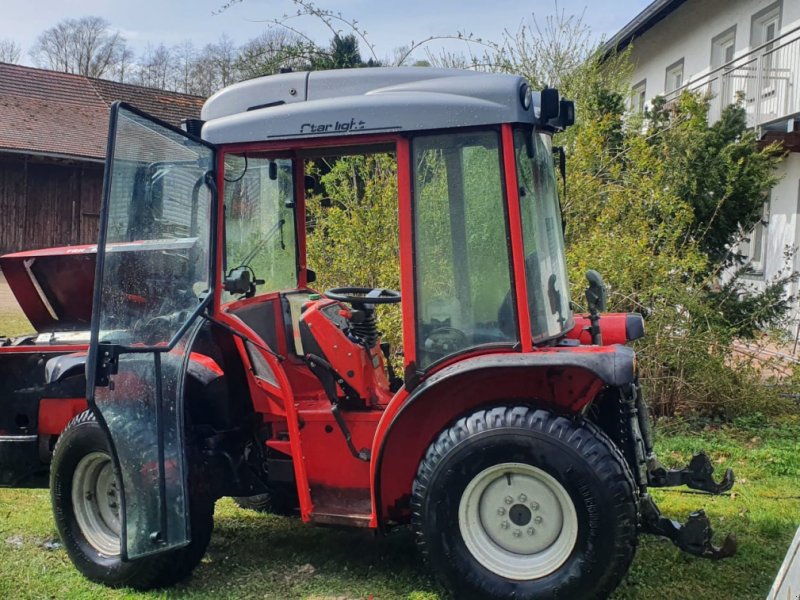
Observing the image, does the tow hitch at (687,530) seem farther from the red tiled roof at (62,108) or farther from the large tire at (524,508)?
the red tiled roof at (62,108)

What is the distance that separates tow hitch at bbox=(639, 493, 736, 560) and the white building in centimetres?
705

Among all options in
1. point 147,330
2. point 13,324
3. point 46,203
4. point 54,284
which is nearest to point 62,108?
point 46,203

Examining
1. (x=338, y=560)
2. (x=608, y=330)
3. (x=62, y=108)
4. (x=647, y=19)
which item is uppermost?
(x=647, y=19)

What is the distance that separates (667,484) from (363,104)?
93.2 inches

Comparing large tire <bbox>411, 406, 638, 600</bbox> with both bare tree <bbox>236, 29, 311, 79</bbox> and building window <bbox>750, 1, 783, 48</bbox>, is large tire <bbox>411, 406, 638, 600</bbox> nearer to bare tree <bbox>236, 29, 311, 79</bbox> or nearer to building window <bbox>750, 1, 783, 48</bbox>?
bare tree <bbox>236, 29, 311, 79</bbox>

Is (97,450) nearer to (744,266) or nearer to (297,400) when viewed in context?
(297,400)

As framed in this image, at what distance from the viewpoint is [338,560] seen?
4.15m

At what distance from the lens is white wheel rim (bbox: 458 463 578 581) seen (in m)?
3.36

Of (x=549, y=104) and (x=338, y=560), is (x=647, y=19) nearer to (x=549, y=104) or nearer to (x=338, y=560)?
(x=549, y=104)

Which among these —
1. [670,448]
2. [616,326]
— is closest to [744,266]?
[670,448]

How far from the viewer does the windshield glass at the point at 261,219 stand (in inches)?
158

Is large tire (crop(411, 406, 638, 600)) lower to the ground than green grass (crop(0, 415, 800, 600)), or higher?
higher

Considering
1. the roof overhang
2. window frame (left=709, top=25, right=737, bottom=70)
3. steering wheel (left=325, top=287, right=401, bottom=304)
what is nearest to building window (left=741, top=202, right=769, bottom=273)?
window frame (left=709, top=25, right=737, bottom=70)

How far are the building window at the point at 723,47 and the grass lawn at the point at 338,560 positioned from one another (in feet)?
39.1
